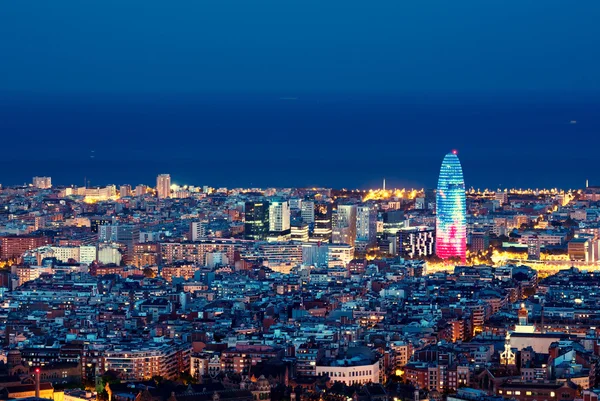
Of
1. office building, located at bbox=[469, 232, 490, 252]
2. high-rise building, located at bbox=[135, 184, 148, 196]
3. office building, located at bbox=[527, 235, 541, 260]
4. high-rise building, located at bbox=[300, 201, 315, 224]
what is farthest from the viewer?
high-rise building, located at bbox=[135, 184, 148, 196]

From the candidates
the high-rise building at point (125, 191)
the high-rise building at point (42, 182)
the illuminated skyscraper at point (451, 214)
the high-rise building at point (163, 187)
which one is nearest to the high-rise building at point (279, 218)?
the illuminated skyscraper at point (451, 214)

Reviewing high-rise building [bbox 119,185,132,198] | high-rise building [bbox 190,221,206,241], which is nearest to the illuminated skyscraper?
high-rise building [bbox 190,221,206,241]

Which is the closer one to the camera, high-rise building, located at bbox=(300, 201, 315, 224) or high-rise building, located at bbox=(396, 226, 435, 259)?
high-rise building, located at bbox=(396, 226, 435, 259)

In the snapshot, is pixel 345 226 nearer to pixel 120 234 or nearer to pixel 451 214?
pixel 451 214

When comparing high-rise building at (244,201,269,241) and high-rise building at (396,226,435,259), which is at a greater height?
high-rise building at (244,201,269,241)

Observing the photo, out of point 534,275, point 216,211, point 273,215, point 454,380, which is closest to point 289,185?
point 216,211

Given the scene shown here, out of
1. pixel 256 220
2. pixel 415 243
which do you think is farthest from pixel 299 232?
pixel 415 243

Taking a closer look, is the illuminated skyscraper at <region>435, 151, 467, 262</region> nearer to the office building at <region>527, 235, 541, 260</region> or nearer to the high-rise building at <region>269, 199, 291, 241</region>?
the office building at <region>527, 235, 541, 260</region>
